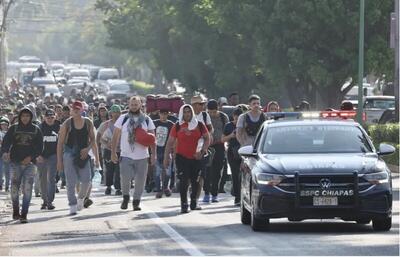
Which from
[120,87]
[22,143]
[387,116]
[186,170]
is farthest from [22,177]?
[120,87]

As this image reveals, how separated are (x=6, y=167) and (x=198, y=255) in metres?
15.5

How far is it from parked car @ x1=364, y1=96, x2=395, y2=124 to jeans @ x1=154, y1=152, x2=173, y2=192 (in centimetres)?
2059

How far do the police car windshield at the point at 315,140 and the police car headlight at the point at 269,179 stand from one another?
852 mm

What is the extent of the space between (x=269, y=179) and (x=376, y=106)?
3076 cm

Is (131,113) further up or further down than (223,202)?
further up

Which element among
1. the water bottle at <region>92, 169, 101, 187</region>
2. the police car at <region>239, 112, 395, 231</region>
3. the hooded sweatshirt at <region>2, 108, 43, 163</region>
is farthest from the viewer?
the water bottle at <region>92, 169, 101, 187</region>

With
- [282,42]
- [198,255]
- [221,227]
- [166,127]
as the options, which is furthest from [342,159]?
[282,42]

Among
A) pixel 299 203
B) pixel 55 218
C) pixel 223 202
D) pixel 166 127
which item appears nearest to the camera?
pixel 299 203

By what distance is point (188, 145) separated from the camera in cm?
2141

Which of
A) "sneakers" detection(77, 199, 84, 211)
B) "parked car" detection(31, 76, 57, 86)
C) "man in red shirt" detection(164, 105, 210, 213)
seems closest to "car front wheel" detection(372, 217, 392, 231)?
"man in red shirt" detection(164, 105, 210, 213)

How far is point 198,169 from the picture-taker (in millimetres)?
21609

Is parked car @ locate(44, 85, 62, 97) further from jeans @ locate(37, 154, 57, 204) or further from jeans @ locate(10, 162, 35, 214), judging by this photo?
jeans @ locate(10, 162, 35, 214)

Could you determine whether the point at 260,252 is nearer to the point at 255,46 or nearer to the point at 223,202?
the point at 223,202

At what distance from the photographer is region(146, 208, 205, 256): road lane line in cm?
1529
